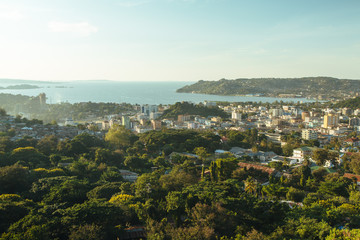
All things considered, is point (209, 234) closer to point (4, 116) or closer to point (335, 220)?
point (335, 220)

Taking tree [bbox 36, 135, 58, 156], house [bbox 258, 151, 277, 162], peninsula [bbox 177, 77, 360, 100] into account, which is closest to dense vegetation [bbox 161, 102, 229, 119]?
house [bbox 258, 151, 277, 162]

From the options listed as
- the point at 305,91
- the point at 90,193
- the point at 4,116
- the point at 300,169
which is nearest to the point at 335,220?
the point at 300,169

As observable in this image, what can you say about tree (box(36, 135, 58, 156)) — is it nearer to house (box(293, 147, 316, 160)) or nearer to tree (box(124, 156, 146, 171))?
tree (box(124, 156, 146, 171))

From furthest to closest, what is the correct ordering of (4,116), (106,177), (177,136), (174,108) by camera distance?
(174,108)
(4,116)
(177,136)
(106,177)

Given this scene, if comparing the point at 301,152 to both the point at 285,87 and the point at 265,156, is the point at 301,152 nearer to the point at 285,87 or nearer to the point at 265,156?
the point at 265,156

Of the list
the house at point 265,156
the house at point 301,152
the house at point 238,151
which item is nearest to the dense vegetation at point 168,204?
the house at point 265,156

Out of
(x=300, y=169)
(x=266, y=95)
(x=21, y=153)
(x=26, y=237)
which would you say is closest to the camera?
(x=26, y=237)
